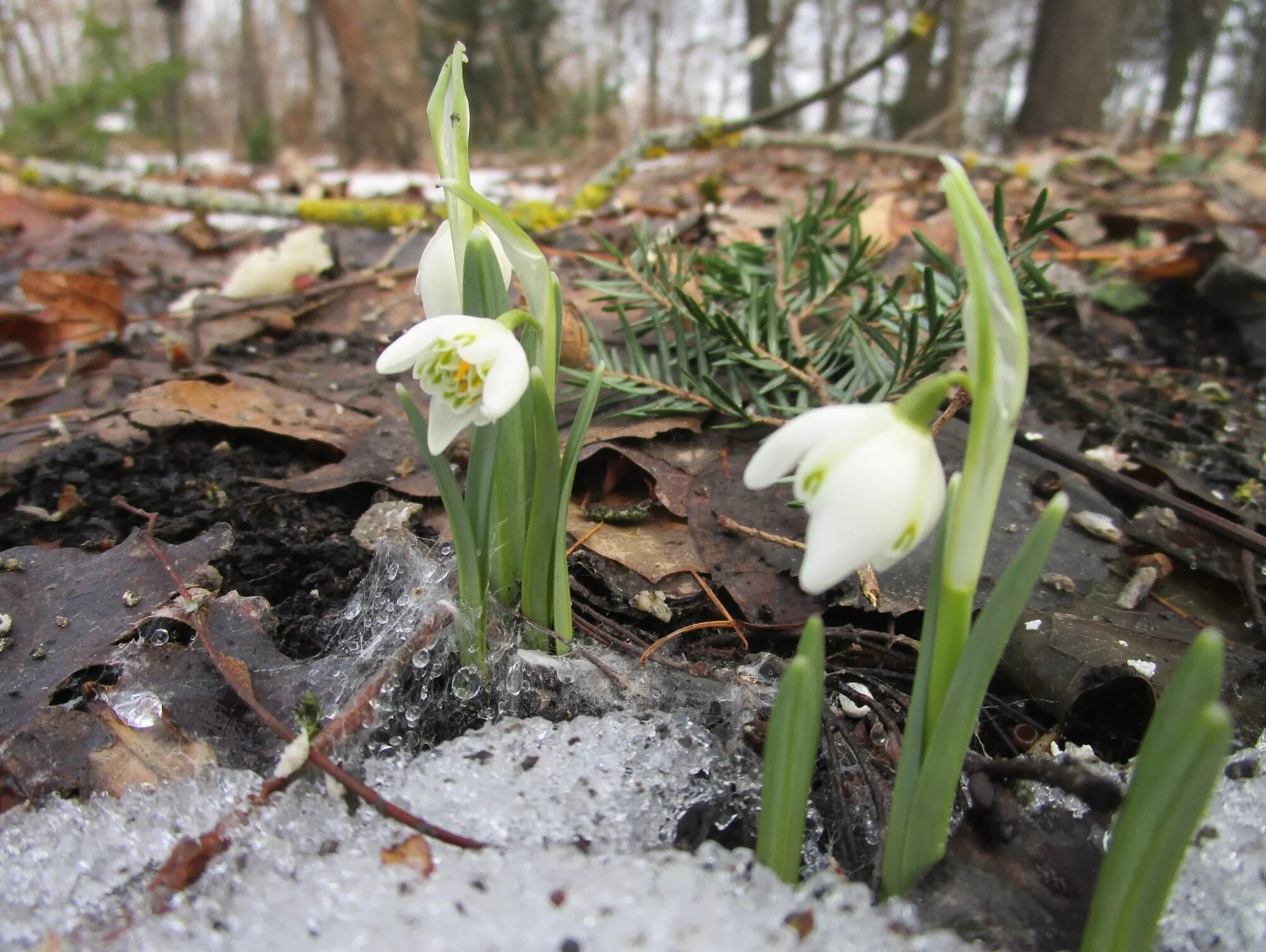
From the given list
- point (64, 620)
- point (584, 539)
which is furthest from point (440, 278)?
point (64, 620)

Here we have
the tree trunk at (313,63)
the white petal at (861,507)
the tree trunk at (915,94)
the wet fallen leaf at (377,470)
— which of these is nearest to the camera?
the white petal at (861,507)

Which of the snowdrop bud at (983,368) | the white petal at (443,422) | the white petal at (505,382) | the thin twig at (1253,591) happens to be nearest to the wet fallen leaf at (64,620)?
the white petal at (443,422)

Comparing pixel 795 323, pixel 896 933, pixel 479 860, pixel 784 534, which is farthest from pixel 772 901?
pixel 795 323

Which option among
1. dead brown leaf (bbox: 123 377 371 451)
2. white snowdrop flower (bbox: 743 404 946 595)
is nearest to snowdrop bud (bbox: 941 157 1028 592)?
white snowdrop flower (bbox: 743 404 946 595)

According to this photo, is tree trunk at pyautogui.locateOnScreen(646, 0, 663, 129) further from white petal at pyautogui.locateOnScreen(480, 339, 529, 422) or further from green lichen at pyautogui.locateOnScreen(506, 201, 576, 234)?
white petal at pyautogui.locateOnScreen(480, 339, 529, 422)

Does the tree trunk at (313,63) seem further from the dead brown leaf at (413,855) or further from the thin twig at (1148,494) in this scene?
the dead brown leaf at (413,855)

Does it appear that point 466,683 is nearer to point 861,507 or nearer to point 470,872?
point 470,872

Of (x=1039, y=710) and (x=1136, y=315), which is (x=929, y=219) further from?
(x=1039, y=710)
